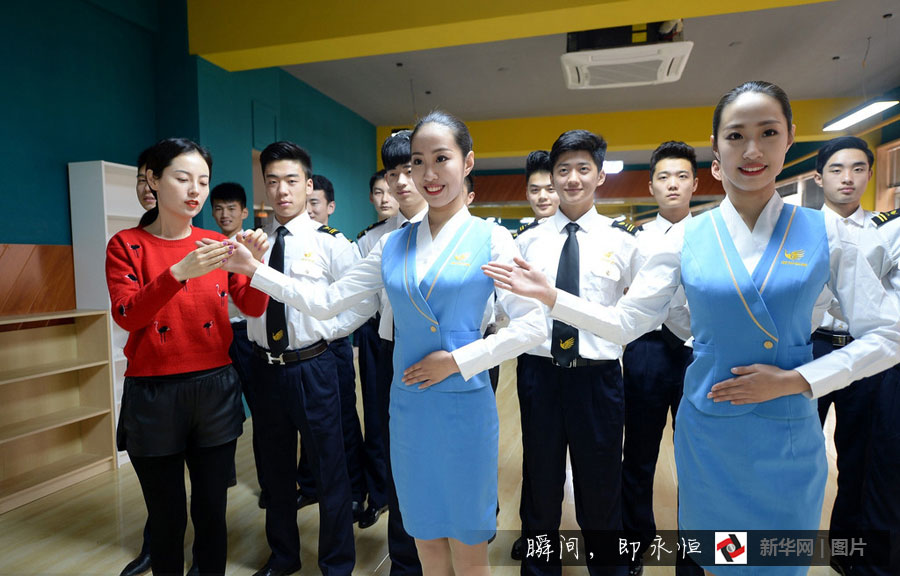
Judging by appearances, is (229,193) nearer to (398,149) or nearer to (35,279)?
(35,279)

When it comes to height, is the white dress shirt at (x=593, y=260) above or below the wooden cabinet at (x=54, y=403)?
above

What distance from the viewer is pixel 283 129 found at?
20.6 feet

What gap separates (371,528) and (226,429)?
4.51ft

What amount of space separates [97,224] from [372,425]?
8.52ft

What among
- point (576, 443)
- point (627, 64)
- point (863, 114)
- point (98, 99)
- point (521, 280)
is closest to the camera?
point (521, 280)

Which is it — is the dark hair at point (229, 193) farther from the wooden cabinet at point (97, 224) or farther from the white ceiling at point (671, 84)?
the white ceiling at point (671, 84)

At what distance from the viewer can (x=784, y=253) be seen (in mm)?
1272

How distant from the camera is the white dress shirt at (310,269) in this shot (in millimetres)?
2273

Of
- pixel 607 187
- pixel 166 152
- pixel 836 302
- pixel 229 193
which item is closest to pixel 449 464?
pixel 166 152

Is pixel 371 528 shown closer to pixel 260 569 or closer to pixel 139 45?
pixel 260 569

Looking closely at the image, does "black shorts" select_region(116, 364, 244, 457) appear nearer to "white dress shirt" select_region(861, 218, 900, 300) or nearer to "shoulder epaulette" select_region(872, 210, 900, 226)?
"white dress shirt" select_region(861, 218, 900, 300)

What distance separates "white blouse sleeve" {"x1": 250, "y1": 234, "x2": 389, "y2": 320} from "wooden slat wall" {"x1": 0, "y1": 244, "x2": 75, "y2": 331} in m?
2.90

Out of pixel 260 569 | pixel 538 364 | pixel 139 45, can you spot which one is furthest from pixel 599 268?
pixel 139 45

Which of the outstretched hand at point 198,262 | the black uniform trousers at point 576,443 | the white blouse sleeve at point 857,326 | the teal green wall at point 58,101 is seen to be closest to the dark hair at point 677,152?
the black uniform trousers at point 576,443
